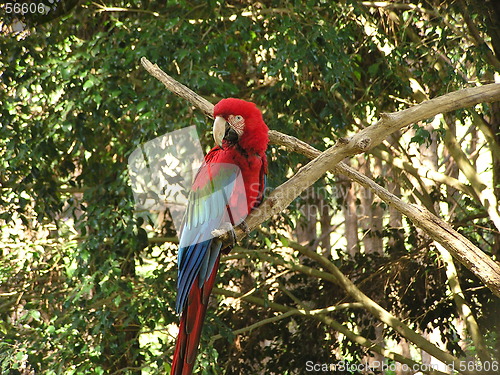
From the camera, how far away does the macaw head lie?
79.1 inches

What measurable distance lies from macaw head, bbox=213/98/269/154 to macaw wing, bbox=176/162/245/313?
9 cm

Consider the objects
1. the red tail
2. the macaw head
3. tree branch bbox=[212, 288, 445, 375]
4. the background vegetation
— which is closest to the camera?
the red tail

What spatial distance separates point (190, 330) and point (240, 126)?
0.69m

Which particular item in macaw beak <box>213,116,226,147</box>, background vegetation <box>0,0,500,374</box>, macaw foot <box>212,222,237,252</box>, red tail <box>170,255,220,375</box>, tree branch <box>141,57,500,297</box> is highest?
background vegetation <box>0,0,500,374</box>

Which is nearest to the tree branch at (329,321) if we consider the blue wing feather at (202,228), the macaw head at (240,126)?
the blue wing feather at (202,228)

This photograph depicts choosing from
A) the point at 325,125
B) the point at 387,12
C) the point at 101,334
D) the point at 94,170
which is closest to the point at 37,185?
the point at 94,170

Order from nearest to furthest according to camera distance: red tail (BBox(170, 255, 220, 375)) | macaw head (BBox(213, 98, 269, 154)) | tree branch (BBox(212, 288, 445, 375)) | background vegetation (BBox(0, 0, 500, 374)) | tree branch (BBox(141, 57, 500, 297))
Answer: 1. red tail (BBox(170, 255, 220, 375))
2. tree branch (BBox(141, 57, 500, 297))
3. macaw head (BBox(213, 98, 269, 154))
4. background vegetation (BBox(0, 0, 500, 374))
5. tree branch (BBox(212, 288, 445, 375))

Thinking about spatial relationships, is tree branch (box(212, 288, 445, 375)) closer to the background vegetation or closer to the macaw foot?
the background vegetation

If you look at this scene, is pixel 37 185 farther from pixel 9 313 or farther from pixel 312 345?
pixel 312 345

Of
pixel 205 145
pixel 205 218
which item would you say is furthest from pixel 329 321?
pixel 205 218

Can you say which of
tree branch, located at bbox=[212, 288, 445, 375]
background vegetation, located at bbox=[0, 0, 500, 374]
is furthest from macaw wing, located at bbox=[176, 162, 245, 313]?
tree branch, located at bbox=[212, 288, 445, 375]

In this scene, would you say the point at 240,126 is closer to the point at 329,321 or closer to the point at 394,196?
the point at 394,196

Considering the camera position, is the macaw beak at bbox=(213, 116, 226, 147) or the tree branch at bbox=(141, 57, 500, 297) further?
the macaw beak at bbox=(213, 116, 226, 147)

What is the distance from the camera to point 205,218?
2.03 m
